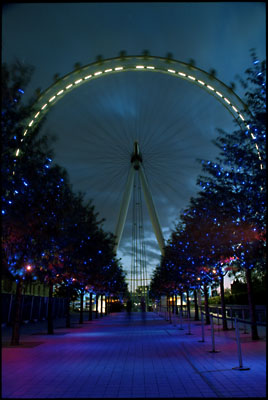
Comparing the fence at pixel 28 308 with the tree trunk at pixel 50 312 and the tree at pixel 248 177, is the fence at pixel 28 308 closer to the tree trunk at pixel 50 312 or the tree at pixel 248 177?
the tree trunk at pixel 50 312

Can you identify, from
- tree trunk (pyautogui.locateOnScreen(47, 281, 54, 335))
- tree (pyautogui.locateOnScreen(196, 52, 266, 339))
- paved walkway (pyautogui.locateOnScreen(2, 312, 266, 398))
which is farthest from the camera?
tree trunk (pyautogui.locateOnScreen(47, 281, 54, 335))

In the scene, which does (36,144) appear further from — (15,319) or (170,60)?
(170,60)

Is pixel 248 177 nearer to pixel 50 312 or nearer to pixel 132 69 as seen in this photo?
pixel 50 312

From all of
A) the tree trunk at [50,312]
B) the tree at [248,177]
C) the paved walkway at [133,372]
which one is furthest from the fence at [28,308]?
the tree at [248,177]

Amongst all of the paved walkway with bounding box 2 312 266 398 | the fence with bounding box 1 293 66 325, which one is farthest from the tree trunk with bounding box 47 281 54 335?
the fence with bounding box 1 293 66 325

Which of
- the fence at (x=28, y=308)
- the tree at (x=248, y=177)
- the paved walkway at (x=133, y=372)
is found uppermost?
the tree at (x=248, y=177)

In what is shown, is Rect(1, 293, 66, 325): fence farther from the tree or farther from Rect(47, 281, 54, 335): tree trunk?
the tree

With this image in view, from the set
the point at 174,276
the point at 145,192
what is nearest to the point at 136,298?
the point at 145,192

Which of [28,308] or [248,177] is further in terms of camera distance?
[28,308]

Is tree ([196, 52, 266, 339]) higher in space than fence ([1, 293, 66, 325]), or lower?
higher

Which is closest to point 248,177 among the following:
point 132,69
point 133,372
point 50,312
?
point 133,372

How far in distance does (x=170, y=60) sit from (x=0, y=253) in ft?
98.6

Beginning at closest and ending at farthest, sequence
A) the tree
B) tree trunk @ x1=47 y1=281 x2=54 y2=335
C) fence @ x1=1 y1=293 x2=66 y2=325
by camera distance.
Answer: the tree
tree trunk @ x1=47 y1=281 x2=54 y2=335
fence @ x1=1 y1=293 x2=66 y2=325

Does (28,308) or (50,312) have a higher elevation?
(50,312)
